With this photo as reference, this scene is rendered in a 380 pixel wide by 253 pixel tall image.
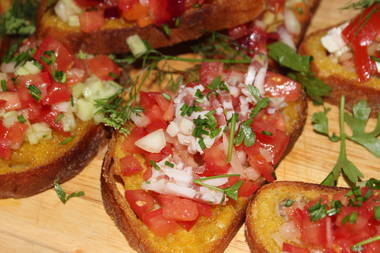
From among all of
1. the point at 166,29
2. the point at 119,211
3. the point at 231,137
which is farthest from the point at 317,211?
the point at 166,29

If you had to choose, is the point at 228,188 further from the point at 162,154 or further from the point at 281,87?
the point at 281,87

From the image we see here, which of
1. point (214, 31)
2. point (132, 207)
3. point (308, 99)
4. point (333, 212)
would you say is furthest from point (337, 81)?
point (132, 207)

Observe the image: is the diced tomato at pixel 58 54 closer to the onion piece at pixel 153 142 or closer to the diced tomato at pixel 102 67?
the diced tomato at pixel 102 67

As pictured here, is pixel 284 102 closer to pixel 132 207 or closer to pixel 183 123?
pixel 183 123

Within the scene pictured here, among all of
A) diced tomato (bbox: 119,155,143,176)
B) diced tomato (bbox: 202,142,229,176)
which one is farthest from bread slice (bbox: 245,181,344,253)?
diced tomato (bbox: 119,155,143,176)

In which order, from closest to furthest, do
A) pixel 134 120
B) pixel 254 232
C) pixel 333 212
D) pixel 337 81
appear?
pixel 333 212 → pixel 254 232 → pixel 134 120 → pixel 337 81

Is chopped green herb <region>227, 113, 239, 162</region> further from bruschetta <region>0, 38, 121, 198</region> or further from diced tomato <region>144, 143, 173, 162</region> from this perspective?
bruschetta <region>0, 38, 121, 198</region>
